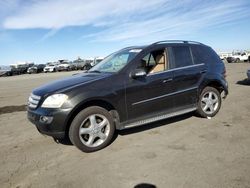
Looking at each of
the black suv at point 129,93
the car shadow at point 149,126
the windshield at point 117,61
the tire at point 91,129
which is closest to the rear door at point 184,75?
the black suv at point 129,93

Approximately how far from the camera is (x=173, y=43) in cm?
618

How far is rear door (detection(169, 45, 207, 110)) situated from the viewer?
19.3 ft

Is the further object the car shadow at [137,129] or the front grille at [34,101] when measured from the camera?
the car shadow at [137,129]

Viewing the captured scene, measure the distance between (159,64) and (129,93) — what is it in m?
1.22

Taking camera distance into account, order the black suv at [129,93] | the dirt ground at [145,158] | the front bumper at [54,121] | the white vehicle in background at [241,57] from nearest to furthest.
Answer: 1. the dirt ground at [145,158]
2. the front bumper at [54,121]
3. the black suv at [129,93]
4. the white vehicle in background at [241,57]

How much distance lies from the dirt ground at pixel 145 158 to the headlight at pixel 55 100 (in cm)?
90

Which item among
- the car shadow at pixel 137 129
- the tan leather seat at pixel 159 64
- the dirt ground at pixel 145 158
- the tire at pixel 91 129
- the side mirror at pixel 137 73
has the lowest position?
the dirt ground at pixel 145 158

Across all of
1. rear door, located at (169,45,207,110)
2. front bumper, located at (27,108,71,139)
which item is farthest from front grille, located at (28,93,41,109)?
rear door, located at (169,45,207,110)

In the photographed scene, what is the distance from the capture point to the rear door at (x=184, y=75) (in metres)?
5.89

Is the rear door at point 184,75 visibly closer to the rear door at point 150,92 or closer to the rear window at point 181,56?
the rear window at point 181,56

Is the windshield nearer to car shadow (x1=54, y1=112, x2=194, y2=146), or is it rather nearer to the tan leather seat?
the tan leather seat

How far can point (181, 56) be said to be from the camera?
20.2 feet

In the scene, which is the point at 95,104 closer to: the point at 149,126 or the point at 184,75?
the point at 149,126

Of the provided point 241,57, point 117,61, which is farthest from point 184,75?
point 241,57
